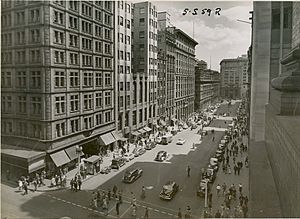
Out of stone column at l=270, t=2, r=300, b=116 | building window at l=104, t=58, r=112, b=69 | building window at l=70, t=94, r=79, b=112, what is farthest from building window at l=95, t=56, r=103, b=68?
stone column at l=270, t=2, r=300, b=116

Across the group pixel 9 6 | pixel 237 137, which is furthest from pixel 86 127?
pixel 237 137

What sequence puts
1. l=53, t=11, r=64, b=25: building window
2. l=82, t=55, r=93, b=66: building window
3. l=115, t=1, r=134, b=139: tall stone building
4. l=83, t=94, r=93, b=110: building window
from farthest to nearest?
l=115, t=1, r=134, b=139: tall stone building → l=83, t=94, r=93, b=110: building window → l=82, t=55, r=93, b=66: building window → l=53, t=11, r=64, b=25: building window

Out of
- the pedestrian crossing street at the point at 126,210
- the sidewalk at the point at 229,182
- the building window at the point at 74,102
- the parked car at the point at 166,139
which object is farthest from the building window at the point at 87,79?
the sidewalk at the point at 229,182

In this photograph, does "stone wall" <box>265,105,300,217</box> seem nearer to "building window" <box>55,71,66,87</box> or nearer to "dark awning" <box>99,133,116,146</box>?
"dark awning" <box>99,133,116,146</box>

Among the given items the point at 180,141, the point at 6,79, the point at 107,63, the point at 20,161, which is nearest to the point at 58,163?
the point at 20,161

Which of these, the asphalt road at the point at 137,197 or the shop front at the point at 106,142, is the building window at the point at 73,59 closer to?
the shop front at the point at 106,142

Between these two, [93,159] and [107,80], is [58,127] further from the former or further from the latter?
[107,80]
